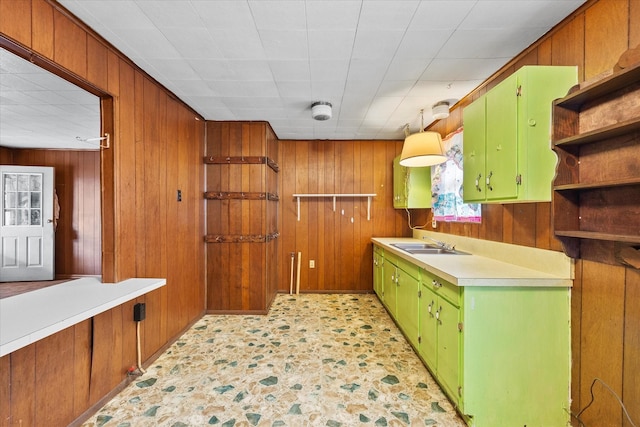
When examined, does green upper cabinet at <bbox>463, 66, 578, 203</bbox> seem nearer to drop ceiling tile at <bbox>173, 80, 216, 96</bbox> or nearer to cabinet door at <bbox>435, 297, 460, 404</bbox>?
cabinet door at <bbox>435, 297, 460, 404</bbox>

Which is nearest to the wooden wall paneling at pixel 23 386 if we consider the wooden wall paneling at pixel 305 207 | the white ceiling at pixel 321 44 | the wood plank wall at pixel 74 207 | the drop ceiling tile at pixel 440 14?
the white ceiling at pixel 321 44

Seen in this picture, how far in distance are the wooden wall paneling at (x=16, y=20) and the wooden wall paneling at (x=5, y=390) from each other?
1.55 meters

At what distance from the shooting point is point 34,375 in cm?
143

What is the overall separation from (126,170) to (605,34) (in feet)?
10.1

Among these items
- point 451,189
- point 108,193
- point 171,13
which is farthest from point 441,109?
point 108,193

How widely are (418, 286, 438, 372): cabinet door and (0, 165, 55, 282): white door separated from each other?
5751 millimetres

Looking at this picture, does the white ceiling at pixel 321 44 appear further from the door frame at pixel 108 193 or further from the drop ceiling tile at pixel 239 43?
the door frame at pixel 108 193

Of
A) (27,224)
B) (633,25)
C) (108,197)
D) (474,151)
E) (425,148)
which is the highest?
(633,25)

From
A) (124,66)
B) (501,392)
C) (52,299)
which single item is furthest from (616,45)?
(52,299)

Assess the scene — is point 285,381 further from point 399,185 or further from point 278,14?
point 399,185

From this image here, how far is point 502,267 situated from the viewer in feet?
6.33

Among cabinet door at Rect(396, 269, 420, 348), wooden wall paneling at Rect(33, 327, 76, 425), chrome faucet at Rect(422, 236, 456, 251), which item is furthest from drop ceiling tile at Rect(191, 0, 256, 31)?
chrome faucet at Rect(422, 236, 456, 251)

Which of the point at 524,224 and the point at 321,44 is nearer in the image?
the point at 321,44

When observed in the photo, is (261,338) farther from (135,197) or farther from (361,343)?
(135,197)
